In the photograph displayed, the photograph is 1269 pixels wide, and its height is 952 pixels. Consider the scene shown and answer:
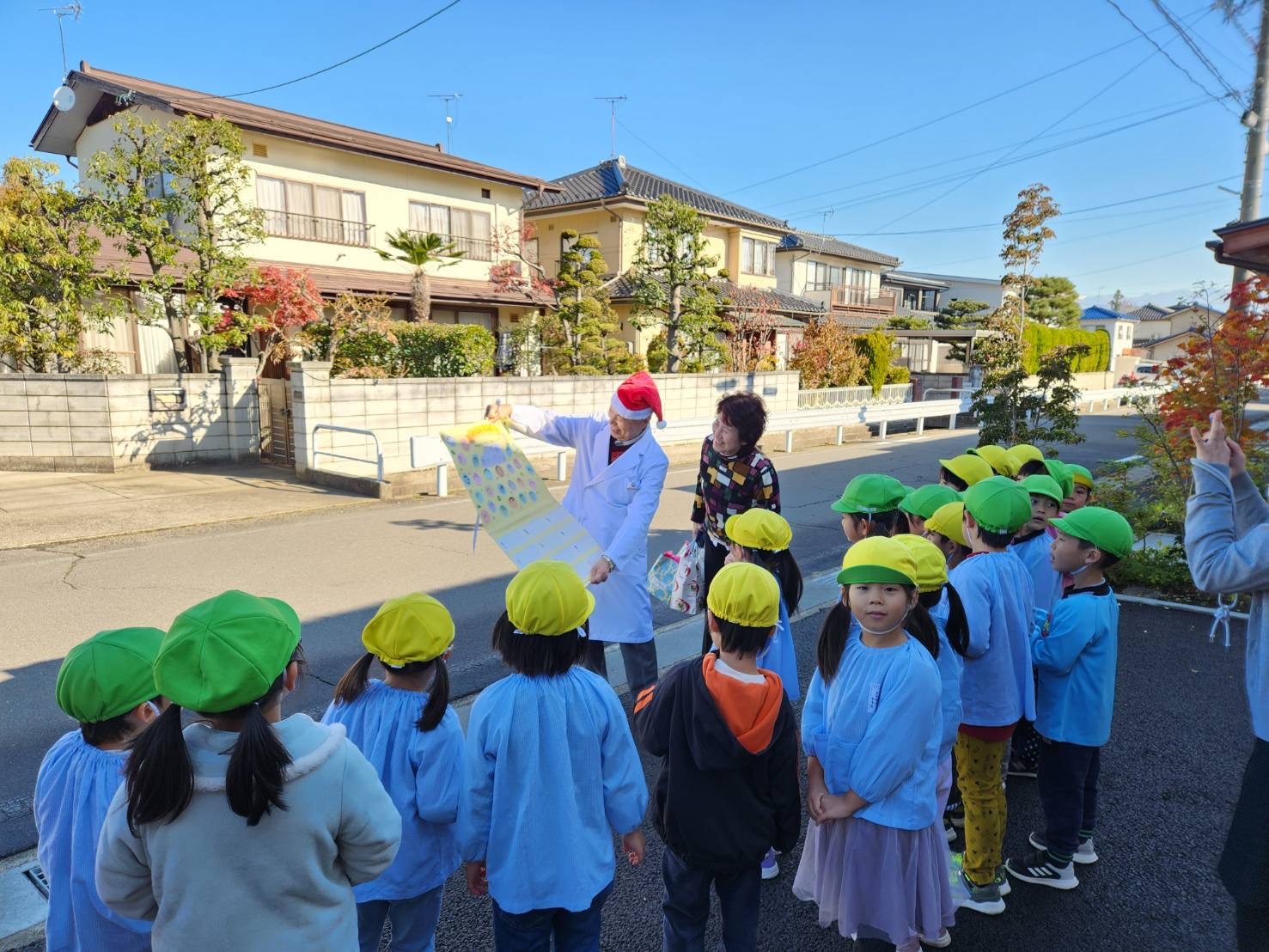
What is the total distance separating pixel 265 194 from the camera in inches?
599

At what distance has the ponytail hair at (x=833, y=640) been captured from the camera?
2.23 meters

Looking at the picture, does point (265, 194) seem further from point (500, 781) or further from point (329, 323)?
point (500, 781)

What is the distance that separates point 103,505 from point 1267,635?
10320 millimetres

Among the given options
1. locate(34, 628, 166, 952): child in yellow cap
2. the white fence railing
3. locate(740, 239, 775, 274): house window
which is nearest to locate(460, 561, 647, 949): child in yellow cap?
locate(34, 628, 166, 952): child in yellow cap

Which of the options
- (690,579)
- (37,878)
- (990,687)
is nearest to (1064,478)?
(990,687)

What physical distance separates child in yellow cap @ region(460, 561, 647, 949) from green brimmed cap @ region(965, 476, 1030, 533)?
154 cm

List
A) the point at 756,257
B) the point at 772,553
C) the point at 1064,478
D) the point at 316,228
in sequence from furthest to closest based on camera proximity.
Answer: the point at 756,257 < the point at 316,228 < the point at 1064,478 < the point at 772,553

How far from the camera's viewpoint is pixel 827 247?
105 ft

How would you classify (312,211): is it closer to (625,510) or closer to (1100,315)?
(625,510)

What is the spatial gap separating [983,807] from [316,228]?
16.9m

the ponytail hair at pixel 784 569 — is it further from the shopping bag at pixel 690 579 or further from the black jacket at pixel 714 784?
the black jacket at pixel 714 784

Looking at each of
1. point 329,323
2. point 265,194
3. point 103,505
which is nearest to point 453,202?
point 265,194

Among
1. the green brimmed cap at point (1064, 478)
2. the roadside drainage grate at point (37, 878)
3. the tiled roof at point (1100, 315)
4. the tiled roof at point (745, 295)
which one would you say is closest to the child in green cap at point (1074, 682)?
the green brimmed cap at point (1064, 478)

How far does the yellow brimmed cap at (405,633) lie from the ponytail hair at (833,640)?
109cm
